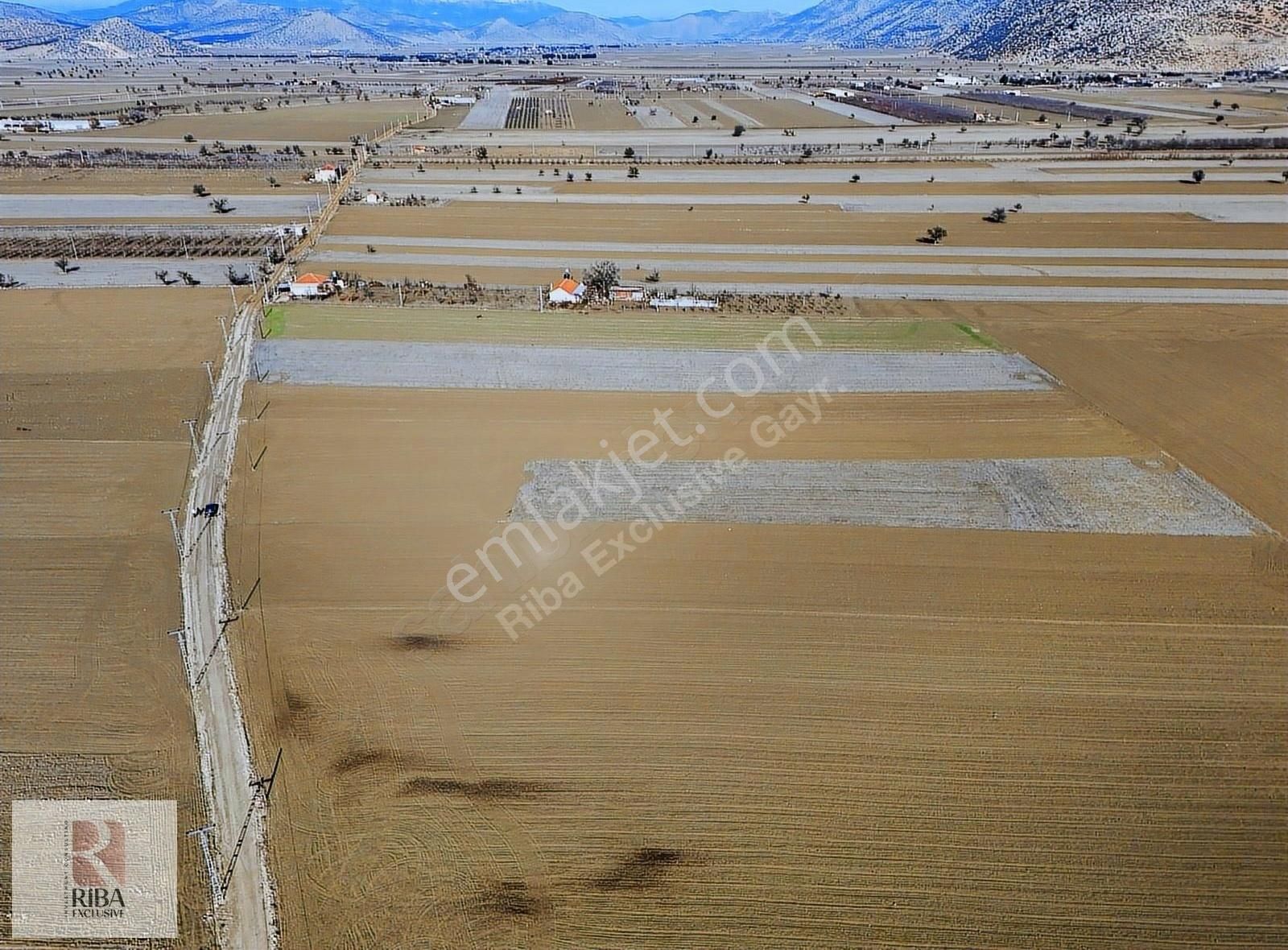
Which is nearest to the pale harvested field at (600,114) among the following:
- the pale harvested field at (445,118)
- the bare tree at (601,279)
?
the pale harvested field at (445,118)

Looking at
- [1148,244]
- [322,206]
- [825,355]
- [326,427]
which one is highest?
[322,206]

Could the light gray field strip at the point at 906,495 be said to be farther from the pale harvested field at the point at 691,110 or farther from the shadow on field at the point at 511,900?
the pale harvested field at the point at 691,110

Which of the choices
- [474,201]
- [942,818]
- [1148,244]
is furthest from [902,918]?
[474,201]

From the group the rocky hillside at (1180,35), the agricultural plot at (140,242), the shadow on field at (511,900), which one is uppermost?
the rocky hillside at (1180,35)

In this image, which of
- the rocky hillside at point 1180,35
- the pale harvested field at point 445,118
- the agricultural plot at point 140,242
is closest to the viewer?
the agricultural plot at point 140,242

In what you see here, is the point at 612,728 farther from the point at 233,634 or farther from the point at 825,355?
the point at 825,355

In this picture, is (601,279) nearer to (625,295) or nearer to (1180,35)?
(625,295)
